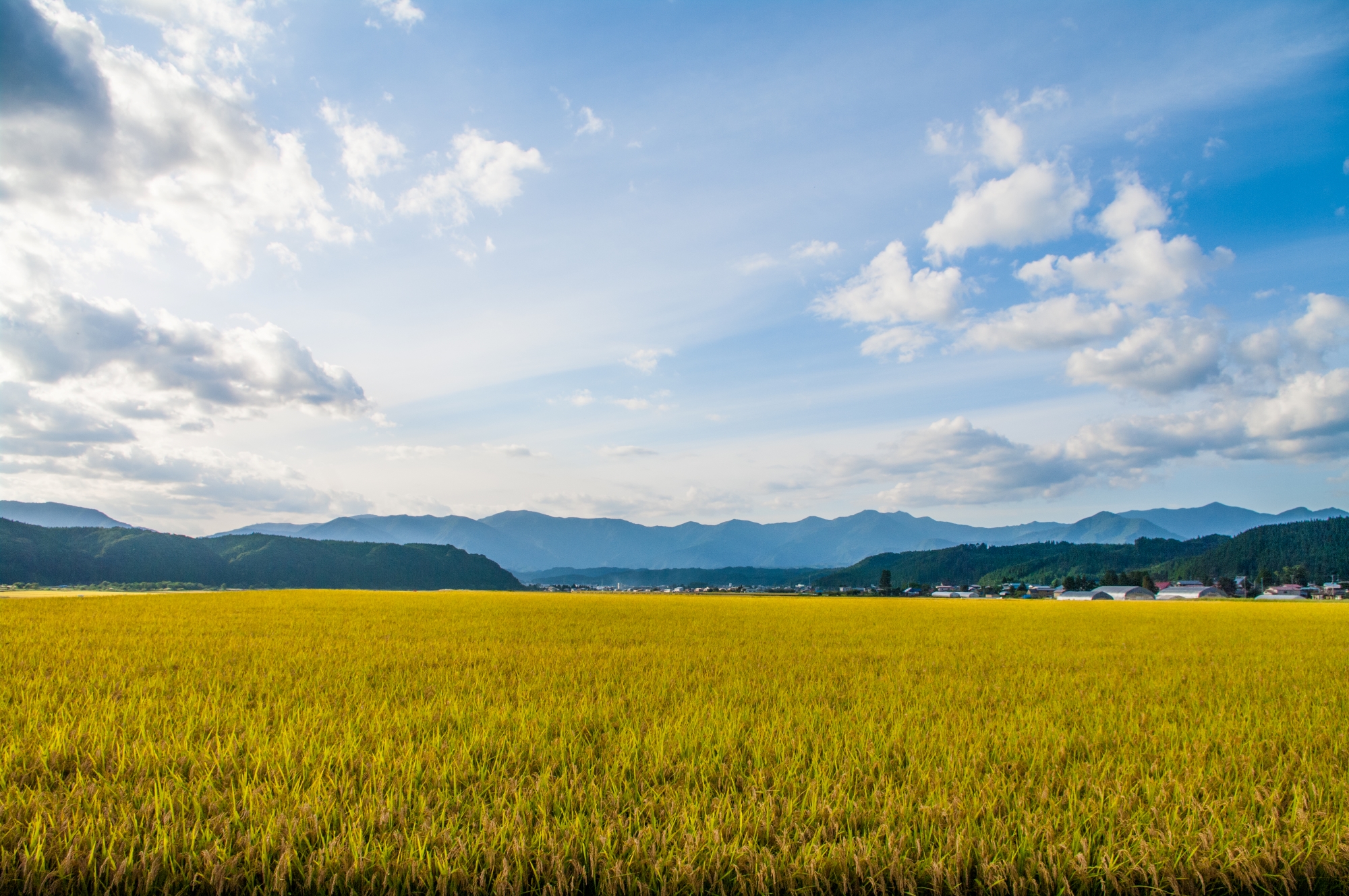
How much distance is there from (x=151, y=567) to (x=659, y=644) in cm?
21643

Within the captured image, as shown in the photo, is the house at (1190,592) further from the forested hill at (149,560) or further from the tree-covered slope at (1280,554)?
the forested hill at (149,560)

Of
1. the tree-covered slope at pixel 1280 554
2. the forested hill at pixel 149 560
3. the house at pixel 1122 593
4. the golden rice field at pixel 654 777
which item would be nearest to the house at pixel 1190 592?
the house at pixel 1122 593

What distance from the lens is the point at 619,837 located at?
10.4 feet

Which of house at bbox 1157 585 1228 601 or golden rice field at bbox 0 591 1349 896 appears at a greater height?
golden rice field at bbox 0 591 1349 896

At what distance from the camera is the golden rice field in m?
2.93

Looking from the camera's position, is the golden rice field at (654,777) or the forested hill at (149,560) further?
the forested hill at (149,560)

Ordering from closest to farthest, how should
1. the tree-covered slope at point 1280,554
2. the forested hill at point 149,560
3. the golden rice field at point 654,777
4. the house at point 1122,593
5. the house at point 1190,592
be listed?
the golden rice field at point 654,777 → the house at point 1190,592 → the house at point 1122,593 → the forested hill at point 149,560 → the tree-covered slope at point 1280,554

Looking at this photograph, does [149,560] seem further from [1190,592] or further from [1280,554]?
[1280,554]

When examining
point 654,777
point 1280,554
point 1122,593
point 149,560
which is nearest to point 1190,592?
point 1122,593

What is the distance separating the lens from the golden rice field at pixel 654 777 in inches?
115

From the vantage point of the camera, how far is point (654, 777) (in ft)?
13.8

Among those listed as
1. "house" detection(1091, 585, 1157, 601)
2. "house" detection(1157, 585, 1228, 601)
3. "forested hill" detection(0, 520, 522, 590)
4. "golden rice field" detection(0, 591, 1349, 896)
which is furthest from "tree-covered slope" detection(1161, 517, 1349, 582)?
"forested hill" detection(0, 520, 522, 590)

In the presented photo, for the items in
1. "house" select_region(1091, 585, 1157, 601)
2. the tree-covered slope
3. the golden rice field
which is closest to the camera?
the golden rice field

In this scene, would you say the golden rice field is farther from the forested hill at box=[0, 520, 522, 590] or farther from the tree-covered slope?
the tree-covered slope
